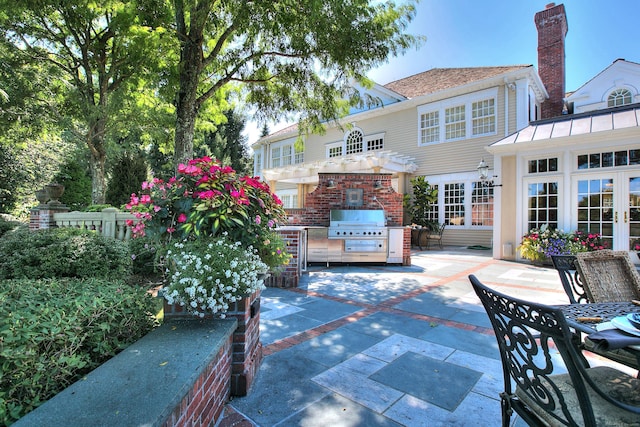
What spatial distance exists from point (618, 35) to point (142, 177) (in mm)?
18642

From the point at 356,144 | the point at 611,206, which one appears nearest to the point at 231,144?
the point at 356,144

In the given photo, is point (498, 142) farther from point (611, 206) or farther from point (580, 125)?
point (611, 206)

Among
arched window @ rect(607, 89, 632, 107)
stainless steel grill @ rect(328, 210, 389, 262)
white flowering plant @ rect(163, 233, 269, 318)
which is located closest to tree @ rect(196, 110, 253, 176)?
stainless steel grill @ rect(328, 210, 389, 262)

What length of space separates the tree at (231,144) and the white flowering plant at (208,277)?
22948 mm

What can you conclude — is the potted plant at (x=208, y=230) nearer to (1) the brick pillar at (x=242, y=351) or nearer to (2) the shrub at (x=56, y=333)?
(1) the brick pillar at (x=242, y=351)

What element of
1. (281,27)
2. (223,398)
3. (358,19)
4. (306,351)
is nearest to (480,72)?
(358,19)

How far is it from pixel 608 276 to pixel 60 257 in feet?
19.2

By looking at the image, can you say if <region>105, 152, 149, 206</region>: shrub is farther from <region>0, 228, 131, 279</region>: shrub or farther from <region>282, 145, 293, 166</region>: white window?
<region>0, 228, 131, 279</region>: shrub

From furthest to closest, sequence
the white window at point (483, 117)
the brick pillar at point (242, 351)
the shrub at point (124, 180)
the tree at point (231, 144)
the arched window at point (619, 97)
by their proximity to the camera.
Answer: the tree at point (231, 144) → the shrub at point (124, 180) → the white window at point (483, 117) → the arched window at point (619, 97) → the brick pillar at point (242, 351)

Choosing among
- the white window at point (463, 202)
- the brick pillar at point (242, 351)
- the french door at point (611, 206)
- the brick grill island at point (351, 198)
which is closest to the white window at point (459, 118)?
the white window at point (463, 202)

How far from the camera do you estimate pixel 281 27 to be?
246 inches

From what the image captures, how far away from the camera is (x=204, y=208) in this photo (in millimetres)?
2078

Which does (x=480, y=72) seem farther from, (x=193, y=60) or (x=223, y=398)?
(x=223, y=398)

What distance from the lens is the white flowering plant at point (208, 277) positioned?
187cm
